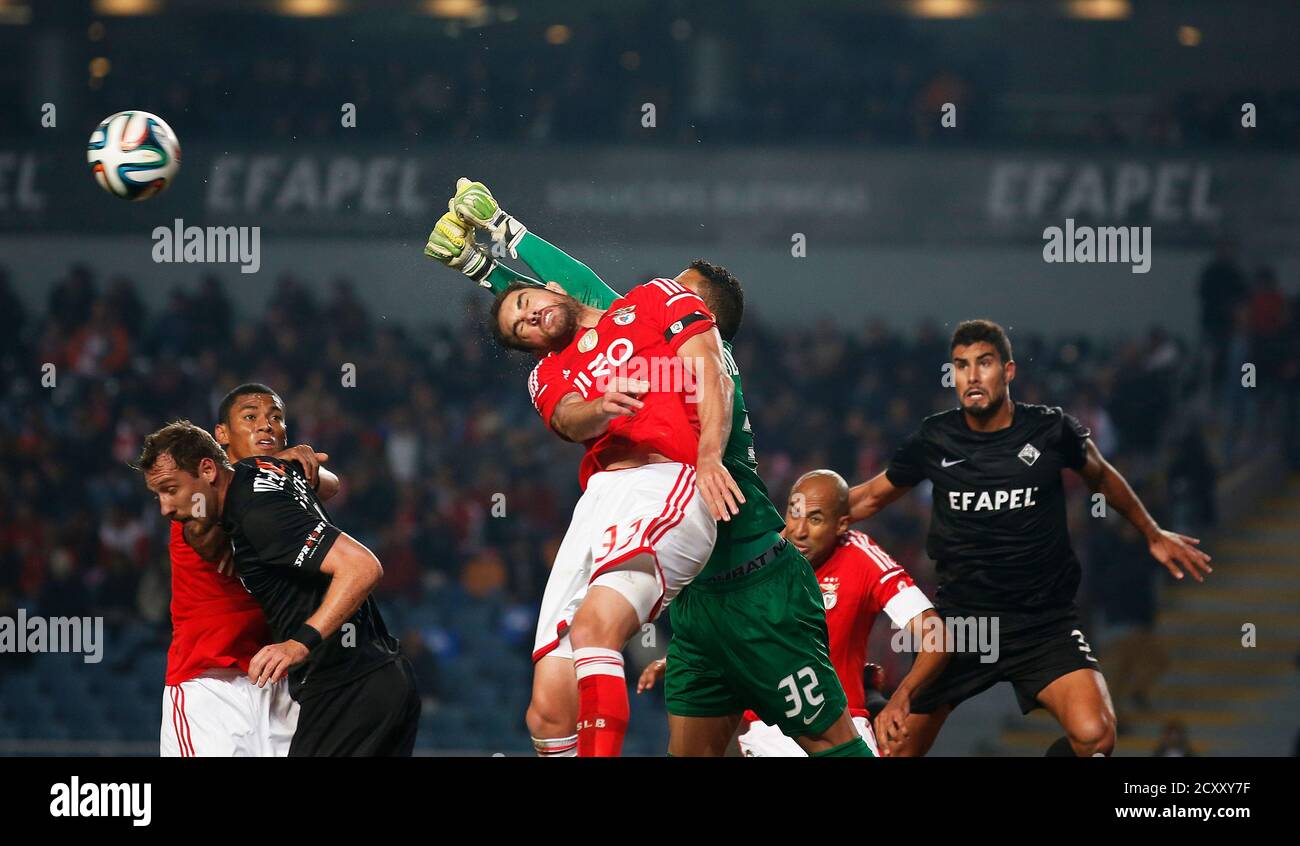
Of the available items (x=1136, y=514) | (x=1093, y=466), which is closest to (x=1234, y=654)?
(x=1136, y=514)

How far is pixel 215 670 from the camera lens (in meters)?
5.44

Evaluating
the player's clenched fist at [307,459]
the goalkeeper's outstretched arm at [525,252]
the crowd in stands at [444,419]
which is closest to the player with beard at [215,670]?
the player's clenched fist at [307,459]

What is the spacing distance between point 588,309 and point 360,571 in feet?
3.95

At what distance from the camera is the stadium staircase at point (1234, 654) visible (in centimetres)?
1273

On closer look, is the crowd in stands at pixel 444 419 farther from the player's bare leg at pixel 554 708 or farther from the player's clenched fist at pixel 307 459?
the player's bare leg at pixel 554 708

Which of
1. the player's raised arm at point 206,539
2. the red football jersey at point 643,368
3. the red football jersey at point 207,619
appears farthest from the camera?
the red football jersey at point 207,619

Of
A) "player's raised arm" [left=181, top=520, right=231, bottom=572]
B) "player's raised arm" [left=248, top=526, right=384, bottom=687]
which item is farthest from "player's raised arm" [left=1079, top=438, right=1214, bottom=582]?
"player's raised arm" [left=181, top=520, right=231, bottom=572]

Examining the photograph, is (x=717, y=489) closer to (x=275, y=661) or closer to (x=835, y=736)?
(x=835, y=736)

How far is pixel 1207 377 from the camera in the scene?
15797mm

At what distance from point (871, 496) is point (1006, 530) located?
58 centimetres

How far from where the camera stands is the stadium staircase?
12734mm

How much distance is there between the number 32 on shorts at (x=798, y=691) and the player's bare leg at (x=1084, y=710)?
1.61 metres

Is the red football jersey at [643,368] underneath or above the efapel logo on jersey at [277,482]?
above
